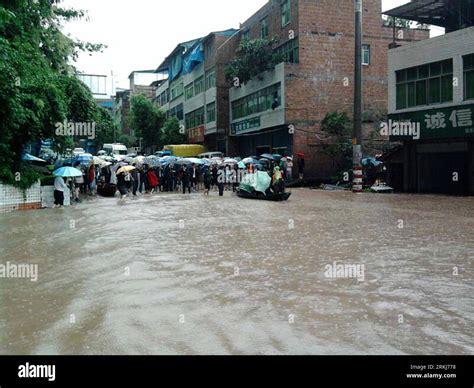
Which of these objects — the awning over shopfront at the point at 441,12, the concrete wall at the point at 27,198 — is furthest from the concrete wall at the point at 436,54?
the concrete wall at the point at 27,198

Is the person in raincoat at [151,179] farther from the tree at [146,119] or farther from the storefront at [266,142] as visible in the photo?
the tree at [146,119]

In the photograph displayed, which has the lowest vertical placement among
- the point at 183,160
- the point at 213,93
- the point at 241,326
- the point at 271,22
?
the point at 241,326

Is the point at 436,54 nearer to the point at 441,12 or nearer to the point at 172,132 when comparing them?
the point at 441,12

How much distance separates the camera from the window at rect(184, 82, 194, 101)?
54.3 meters

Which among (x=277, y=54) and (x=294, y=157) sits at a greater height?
(x=277, y=54)

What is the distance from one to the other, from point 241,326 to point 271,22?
1385 inches

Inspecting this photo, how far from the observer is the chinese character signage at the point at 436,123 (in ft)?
74.8

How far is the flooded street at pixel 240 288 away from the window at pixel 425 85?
→ 1034cm

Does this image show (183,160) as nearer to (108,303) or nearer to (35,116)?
(35,116)

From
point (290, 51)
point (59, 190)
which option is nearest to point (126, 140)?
point (290, 51)

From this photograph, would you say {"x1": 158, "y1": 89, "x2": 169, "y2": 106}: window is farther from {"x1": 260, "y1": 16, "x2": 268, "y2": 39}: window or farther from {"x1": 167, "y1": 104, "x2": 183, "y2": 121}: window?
{"x1": 260, "y1": 16, "x2": 268, "y2": 39}: window

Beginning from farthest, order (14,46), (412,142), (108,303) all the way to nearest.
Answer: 1. (412,142)
2. (14,46)
3. (108,303)

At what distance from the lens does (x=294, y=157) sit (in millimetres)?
34812
